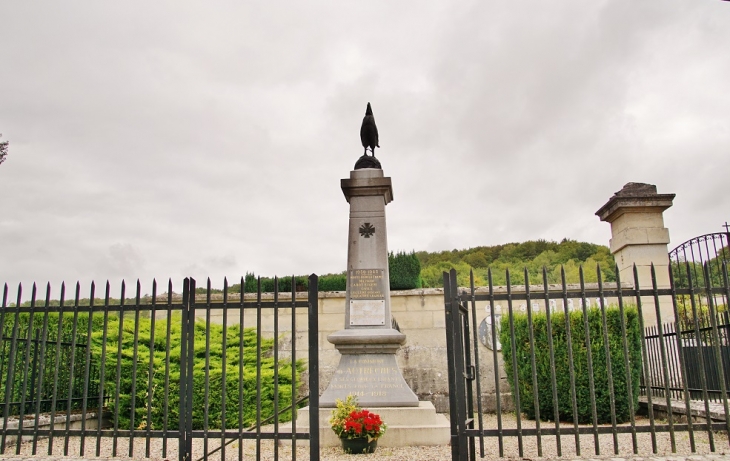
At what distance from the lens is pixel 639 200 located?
9.29 metres

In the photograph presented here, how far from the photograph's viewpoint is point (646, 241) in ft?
30.4

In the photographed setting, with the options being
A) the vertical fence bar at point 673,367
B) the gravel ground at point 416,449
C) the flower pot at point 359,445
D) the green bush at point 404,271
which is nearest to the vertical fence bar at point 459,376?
the gravel ground at point 416,449

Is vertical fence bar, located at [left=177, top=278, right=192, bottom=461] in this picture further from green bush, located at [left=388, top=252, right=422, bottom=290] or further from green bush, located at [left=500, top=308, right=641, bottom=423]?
green bush, located at [left=388, top=252, right=422, bottom=290]

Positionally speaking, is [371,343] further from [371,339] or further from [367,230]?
[367,230]

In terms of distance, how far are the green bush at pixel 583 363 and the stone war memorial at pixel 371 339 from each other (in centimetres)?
188

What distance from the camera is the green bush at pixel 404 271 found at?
40.5 feet

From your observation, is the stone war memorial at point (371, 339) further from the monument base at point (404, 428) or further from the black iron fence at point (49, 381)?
the black iron fence at point (49, 381)

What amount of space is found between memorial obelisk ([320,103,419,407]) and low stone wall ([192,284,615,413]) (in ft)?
8.01

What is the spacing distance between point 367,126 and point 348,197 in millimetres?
1276

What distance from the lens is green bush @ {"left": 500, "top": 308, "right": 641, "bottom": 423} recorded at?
828 cm

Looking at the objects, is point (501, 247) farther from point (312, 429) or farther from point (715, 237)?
point (312, 429)

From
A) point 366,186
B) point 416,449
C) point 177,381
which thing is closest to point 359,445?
point 416,449

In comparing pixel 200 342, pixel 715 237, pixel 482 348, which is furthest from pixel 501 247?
pixel 200 342

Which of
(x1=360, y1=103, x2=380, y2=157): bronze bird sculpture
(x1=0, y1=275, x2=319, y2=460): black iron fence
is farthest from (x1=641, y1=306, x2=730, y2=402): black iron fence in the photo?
(x1=0, y1=275, x2=319, y2=460): black iron fence
